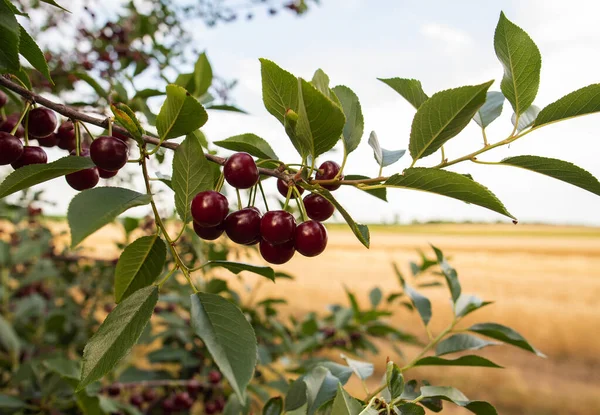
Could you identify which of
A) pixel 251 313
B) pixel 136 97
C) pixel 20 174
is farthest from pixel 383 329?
pixel 20 174

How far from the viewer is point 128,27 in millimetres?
1468

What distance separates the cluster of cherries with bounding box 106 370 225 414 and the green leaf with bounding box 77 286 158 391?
0.79 m

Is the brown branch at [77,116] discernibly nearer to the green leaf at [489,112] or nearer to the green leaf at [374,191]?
the green leaf at [374,191]

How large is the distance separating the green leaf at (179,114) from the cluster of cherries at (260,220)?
0.05m

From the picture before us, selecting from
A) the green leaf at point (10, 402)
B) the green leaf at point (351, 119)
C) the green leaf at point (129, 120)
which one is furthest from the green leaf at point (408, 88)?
the green leaf at point (10, 402)

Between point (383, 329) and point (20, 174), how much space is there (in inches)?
39.0

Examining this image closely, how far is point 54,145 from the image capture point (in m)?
0.58

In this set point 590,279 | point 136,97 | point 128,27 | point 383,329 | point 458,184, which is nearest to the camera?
point 458,184

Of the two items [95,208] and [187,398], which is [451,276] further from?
[187,398]

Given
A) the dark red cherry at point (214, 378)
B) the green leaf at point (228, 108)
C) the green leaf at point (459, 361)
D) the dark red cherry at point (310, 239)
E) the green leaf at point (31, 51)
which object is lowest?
the dark red cherry at point (214, 378)

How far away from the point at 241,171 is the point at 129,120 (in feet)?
0.33

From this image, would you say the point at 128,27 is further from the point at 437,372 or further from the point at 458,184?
the point at 437,372

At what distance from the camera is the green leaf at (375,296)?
146cm

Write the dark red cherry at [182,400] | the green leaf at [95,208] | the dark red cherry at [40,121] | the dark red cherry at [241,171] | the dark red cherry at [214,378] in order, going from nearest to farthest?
the green leaf at [95,208] < the dark red cherry at [241,171] < the dark red cherry at [40,121] < the dark red cherry at [182,400] < the dark red cherry at [214,378]
